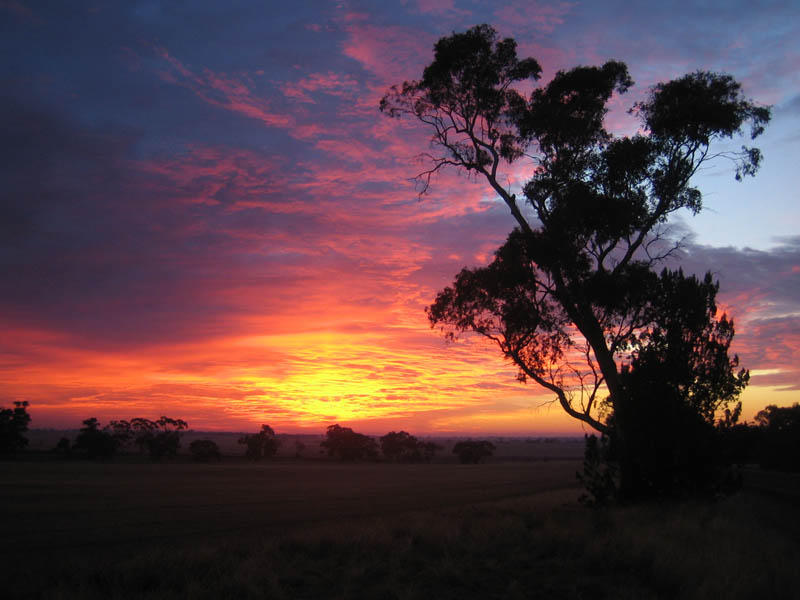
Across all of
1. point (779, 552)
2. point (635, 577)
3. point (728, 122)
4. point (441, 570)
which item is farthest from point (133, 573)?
point (728, 122)

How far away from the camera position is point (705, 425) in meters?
18.9

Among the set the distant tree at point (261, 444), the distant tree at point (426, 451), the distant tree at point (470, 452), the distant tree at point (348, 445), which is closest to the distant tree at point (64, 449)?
the distant tree at point (261, 444)

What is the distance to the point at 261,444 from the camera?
4523 inches

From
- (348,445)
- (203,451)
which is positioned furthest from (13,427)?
(348,445)

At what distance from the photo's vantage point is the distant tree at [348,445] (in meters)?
112

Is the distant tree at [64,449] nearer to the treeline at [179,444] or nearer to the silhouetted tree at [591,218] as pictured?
the treeline at [179,444]

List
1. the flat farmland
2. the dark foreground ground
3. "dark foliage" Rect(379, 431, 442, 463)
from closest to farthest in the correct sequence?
the dark foreground ground
the flat farmland
"dark foliage" Rect(379, 431, 442, 463)

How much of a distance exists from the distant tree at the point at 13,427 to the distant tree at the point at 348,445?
51012mm

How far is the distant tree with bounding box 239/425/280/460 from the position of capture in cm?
11268

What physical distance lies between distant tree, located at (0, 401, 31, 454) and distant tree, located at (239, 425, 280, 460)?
36768 mm

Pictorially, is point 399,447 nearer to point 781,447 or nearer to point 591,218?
point 781,447

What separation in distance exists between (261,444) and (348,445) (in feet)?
57.4

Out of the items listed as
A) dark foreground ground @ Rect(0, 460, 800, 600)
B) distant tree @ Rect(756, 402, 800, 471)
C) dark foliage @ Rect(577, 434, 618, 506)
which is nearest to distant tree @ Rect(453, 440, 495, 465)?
distant tree @ Rect(756, 402, 800, 471)

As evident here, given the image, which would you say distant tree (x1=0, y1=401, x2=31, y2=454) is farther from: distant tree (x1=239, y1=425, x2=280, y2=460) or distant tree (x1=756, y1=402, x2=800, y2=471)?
distant tree (x1=756, y1=402, x2=800, y2=471)
